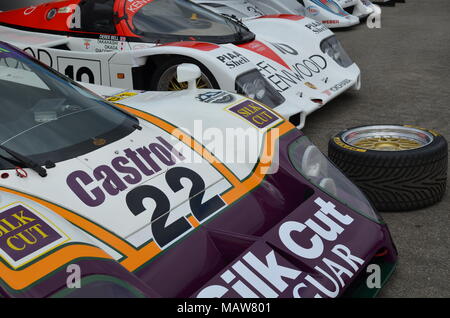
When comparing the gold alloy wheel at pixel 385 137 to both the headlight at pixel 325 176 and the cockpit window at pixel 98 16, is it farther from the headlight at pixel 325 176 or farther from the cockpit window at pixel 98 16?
the cockpit window at pixel 98 16

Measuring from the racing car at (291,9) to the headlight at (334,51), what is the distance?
241cm

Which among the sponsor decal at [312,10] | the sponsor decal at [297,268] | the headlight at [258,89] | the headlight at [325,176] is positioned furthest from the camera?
the sponsor decal at [312,10]

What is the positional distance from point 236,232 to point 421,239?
1256 mm

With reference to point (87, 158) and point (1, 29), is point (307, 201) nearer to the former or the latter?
point (87, 158)

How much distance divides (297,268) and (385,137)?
69.3 inches

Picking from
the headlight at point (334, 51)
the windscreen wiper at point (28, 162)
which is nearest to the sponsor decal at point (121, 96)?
the windscreen wiper at point (28, 162)

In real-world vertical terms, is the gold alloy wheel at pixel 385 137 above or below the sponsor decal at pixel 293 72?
above

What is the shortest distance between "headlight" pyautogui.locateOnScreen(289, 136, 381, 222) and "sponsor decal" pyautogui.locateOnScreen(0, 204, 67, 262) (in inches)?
46.0

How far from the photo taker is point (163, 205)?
7.55 ft

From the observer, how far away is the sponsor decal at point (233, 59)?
182 inches

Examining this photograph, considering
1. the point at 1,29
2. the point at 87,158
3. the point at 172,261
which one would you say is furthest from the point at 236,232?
the point at 1,29

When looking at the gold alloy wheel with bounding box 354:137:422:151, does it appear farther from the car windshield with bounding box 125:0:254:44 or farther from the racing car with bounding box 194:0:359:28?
the racing car with bounding box 194:0:359:28

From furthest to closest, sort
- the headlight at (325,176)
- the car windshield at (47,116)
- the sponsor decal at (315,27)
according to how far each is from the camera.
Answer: the sponsor decal at (315,27) → the headlight at (325,176) → the car windshield at (47,116)

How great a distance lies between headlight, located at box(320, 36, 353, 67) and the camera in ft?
19.7
